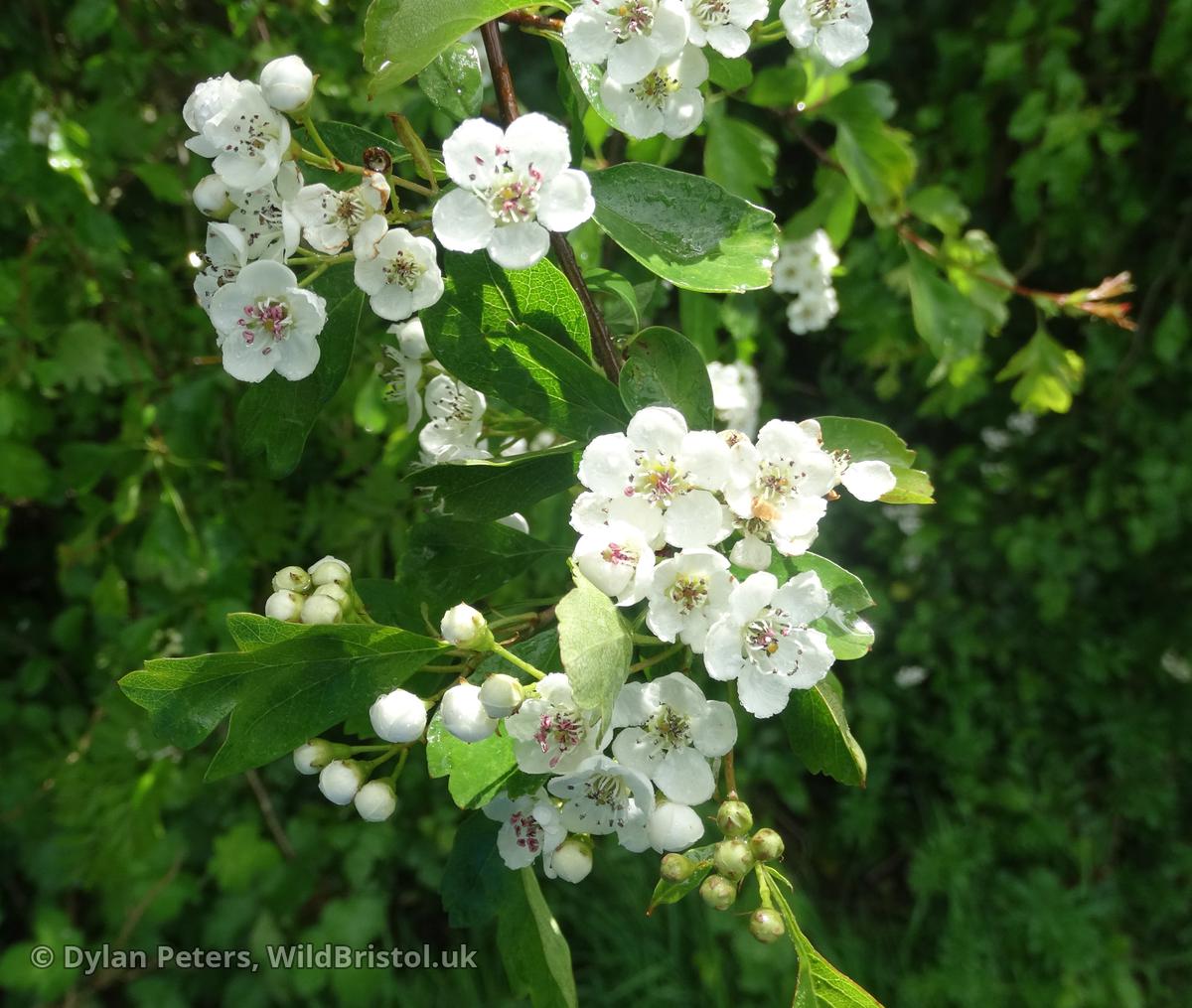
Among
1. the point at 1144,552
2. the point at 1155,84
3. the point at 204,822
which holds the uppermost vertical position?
the point at 1155,84

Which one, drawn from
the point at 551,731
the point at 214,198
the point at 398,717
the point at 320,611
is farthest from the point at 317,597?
the point at 214,198

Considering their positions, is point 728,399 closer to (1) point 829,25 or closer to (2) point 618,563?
(1) point 829,25

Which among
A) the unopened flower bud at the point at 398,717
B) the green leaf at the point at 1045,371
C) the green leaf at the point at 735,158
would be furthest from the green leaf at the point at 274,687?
the green leaf at the point at 1045,371

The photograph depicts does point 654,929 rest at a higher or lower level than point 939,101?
lower

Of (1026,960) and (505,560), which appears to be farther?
(1026,960)

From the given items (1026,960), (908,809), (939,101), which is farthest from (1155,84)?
(1026,960)

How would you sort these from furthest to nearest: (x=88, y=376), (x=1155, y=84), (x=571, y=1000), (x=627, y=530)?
1. (x=1155, y=84)
2. (x=88, y=376)
3. (x=571, y=1000)
4. (x=627, y=530)

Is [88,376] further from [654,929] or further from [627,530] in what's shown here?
[654,929]
